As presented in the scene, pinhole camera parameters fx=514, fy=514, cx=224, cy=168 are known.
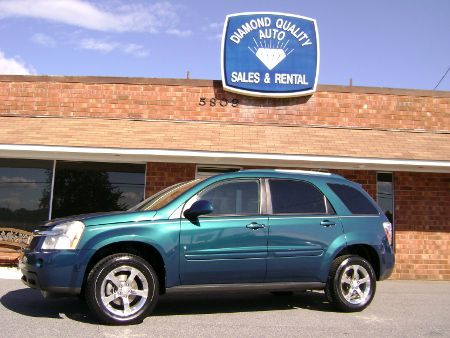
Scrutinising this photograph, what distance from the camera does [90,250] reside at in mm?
5258

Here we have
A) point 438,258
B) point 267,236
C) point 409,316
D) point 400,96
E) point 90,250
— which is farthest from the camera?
point 400,96

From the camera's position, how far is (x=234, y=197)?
6020 mm

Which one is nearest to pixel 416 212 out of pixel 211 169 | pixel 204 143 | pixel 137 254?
pixel 211 169

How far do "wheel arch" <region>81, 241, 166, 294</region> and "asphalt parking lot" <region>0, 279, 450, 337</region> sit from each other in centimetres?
42

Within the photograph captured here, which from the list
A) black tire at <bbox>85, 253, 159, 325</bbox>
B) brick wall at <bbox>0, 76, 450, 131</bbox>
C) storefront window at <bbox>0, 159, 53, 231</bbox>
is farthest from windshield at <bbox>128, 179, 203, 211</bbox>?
brick wall at <bbox>0, 76, 450, 131</bbox>

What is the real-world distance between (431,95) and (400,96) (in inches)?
30.9

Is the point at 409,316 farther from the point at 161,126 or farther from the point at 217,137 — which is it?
the point at 161,126

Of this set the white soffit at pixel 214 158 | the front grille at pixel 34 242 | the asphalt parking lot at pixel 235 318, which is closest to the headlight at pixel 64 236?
the front grille at pixel 34 242

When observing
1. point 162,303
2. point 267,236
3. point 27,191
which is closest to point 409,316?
point 267,236

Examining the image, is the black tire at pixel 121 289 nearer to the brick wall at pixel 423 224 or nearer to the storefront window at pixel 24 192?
the storefront window at pixel 24 192

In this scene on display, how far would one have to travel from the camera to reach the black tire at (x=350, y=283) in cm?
623

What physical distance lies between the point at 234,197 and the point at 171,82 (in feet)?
23.5

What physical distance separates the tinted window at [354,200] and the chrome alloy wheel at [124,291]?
271 cm

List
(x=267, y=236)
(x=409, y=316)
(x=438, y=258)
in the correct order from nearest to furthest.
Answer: (x=267, y=236), (x=409, y=316), (x=438, y=258)
